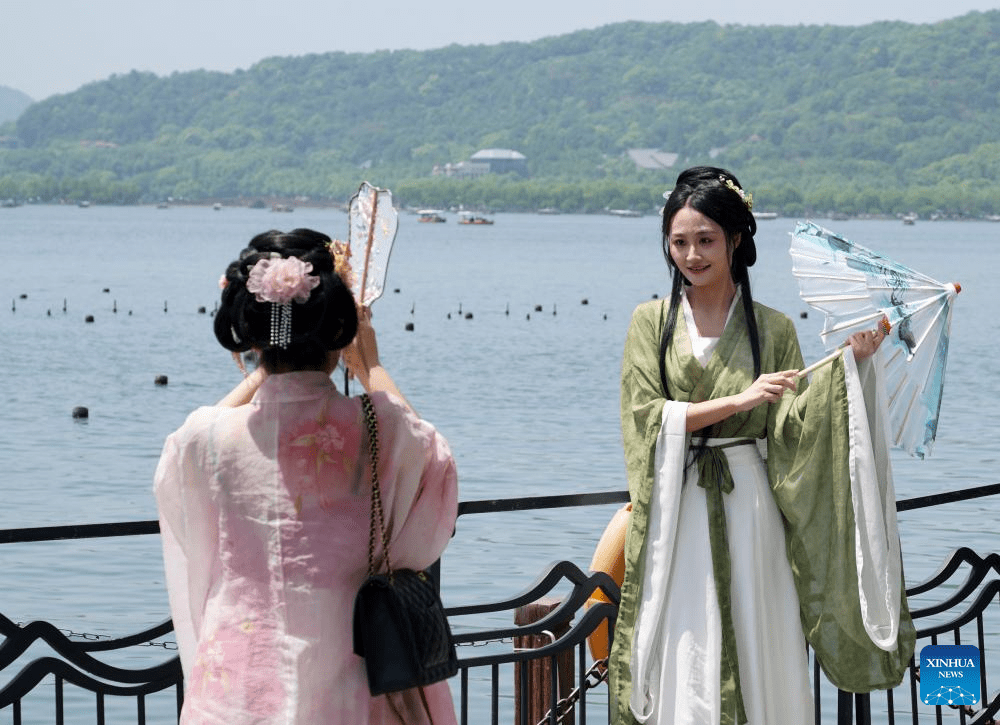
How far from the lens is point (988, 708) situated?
5812mm

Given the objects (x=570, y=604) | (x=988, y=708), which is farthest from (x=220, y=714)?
(x=988, y=708)

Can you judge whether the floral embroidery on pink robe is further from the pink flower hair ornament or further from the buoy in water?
the buoy in water

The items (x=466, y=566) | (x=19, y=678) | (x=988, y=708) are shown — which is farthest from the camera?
(x=466, y=566)

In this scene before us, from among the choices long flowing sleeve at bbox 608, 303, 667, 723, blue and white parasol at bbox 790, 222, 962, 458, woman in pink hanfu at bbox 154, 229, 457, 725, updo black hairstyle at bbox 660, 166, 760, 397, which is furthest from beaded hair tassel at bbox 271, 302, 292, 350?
blue and white parasol at bbox 790, 222, 962, 458

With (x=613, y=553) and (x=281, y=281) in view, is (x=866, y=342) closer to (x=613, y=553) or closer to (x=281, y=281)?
(x=613, y=553)

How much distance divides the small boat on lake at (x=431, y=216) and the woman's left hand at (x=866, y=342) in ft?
595

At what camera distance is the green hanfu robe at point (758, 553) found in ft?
14.3

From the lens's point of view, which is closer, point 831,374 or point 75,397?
point 831,374

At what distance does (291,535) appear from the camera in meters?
3.19

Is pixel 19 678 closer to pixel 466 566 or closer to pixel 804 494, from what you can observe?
pixel 804 494

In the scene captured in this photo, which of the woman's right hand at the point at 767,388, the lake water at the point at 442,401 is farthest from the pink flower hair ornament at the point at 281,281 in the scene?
the lake water at the point at 442,401

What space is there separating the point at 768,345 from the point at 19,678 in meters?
2.10

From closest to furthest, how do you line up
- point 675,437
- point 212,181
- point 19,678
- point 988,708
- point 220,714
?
point 220,714
point 19,678
point 675,437
point 988,708
point 212,181

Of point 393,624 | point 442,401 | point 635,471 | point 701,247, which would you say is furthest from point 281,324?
point 442,401
